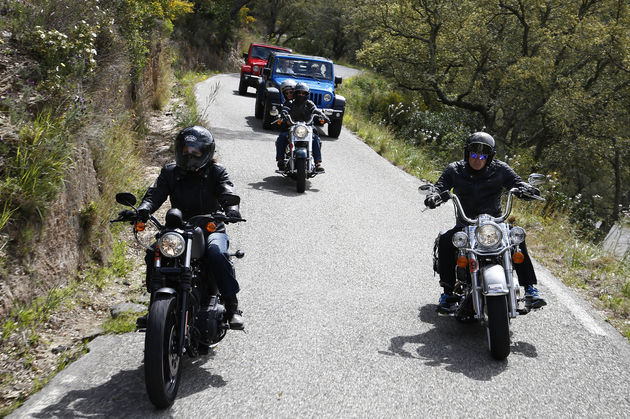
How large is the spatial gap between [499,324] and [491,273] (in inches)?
16.4

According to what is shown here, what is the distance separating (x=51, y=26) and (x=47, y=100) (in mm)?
1527

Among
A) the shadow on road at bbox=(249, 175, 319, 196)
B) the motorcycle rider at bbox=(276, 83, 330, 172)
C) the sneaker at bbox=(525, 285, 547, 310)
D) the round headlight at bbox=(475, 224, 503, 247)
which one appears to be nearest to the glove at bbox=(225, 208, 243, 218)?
the round headlight at bbox=(475, 224, 503, 247)

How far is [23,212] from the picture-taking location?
484cm

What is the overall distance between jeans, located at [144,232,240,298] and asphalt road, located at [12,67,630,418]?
601 mm

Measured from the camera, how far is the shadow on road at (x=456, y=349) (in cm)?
480

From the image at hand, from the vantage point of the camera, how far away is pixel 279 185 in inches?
433

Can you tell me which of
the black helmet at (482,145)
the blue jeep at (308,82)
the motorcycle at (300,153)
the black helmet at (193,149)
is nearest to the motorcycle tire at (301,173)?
the motorcycle at (300,153)

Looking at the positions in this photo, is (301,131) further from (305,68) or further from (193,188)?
(305,68)

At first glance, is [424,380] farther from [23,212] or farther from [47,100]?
[47,100]

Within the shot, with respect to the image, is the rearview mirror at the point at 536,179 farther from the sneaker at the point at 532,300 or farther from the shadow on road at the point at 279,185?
the shadow on road at the point at 279,185

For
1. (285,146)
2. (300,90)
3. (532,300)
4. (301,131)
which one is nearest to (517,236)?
(532,300)

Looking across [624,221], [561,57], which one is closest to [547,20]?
[561,57]

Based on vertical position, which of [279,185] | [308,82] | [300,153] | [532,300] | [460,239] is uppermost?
[460,239]

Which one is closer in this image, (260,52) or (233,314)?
(233,314)
